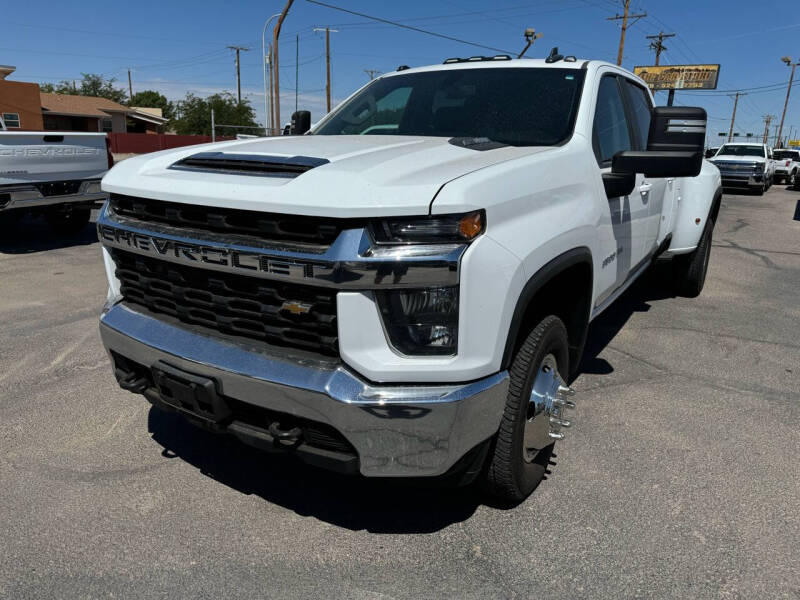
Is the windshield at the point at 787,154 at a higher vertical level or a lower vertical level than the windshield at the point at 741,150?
lower

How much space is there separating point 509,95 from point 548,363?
1.51m

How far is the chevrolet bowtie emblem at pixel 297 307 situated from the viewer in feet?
6.79

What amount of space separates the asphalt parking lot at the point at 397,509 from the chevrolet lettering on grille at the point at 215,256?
108 cm

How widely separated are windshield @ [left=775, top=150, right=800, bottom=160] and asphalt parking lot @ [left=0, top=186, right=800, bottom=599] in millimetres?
32573

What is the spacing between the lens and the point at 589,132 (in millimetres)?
3117

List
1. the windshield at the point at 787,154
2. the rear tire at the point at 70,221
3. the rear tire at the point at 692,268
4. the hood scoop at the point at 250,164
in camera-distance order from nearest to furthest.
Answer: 1. the hood scoop at the point at 250,164
2. the rear tire at the point at 692,268
3. the rear tire at the point at 70,221
4. the windshield at the point at 787,154

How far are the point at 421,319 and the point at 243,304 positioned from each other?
670 millimetres

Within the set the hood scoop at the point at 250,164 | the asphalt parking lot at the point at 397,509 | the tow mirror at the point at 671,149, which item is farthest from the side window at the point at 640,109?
the hood scoop at the point at 250,164

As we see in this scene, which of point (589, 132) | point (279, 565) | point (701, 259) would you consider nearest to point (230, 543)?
point (279, 565)

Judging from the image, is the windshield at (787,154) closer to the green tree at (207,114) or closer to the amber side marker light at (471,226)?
the amber side marker light at (471,226)

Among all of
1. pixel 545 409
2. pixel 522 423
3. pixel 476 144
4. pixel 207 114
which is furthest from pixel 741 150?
pixel 207 114

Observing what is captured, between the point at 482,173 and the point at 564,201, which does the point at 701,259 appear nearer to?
the point at 564,201

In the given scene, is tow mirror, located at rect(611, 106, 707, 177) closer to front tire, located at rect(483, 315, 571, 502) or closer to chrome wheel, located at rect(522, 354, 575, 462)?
front tire, located at rect(483, 315, 571, 502)

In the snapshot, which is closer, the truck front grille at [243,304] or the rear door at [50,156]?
the truck front grille at [243,304]
